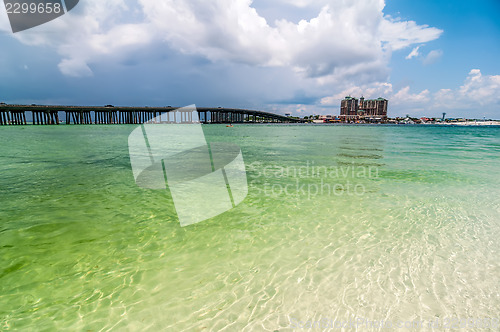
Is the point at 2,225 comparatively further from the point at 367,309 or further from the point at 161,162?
the point at 161,162

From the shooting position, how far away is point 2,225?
5.40 metres

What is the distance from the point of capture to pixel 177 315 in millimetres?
3080

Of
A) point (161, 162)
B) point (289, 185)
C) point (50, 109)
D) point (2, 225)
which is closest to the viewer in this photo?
point (2, 225)

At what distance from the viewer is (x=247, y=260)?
429 cm

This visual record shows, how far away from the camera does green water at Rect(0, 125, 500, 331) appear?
10.2 feet

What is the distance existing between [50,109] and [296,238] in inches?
4925

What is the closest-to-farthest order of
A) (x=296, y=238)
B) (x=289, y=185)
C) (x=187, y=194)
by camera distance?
(x=296, y=238), (x=187, y=194), (x=289, y=185)

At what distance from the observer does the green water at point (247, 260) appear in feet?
10.2

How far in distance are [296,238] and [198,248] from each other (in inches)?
75.3

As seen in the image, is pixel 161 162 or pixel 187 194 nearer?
pixel 187 194

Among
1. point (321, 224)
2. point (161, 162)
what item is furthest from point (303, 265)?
point (161, 162)

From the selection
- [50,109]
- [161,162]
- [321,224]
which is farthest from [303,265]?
[50,109]

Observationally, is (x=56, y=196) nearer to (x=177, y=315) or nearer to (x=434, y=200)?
(x=177, y=315)

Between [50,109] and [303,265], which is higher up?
[50,109]
